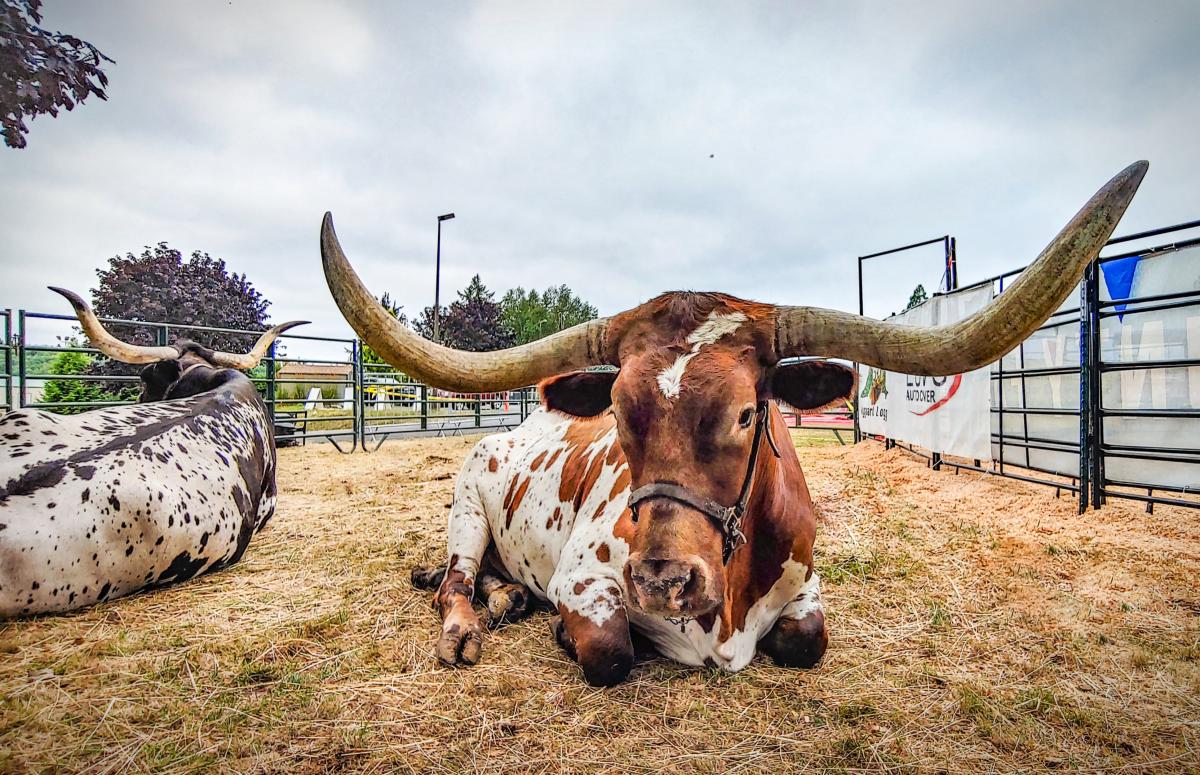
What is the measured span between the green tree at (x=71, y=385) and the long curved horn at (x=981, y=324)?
9.74 meters

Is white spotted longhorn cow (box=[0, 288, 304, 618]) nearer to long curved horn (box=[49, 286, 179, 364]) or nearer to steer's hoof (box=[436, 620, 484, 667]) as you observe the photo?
long curved horn (box=[49, 286, 179, 364])

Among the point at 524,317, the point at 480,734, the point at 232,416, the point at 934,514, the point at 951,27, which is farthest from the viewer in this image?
the point at 524,317

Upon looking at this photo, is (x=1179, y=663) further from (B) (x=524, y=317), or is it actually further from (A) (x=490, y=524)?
(B) (x=524, y=317)

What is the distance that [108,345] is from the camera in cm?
473

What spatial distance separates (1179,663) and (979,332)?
1.85 meters

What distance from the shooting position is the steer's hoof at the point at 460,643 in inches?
91.6

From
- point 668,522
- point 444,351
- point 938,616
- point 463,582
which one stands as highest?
point 444,351

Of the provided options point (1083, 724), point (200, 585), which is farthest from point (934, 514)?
point (200, 585)

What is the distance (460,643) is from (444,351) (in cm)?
125

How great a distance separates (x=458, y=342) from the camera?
2730 cm

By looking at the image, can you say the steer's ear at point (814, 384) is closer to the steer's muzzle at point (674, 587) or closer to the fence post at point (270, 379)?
the steer's muzzle at point (674, 587)

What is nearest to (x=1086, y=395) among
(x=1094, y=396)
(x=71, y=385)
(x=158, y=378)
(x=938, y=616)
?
(x=1094, y=396)

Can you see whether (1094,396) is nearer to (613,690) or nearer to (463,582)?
(613,690)

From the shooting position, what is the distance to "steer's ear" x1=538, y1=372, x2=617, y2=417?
2227mm
